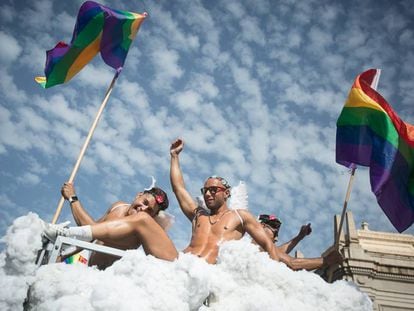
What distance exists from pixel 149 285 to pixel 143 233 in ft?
2.49

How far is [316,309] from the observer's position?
236 centimetres

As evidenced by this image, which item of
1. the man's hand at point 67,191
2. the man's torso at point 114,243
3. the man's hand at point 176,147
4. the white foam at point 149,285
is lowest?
the white foam at point 149,285

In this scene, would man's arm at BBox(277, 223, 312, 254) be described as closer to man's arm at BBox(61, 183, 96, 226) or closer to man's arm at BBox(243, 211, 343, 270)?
man's arm at BBox(243, 211, 343, 270)

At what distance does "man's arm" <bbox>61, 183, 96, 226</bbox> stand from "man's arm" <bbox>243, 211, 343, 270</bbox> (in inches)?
66.3

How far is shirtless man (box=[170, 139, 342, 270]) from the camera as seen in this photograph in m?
3.13

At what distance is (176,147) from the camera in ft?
14.5

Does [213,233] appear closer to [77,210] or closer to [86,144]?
[77,210]

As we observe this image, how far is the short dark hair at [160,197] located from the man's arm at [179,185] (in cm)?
16

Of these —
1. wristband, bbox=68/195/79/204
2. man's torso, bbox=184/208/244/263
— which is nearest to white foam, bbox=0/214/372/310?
man's torso, bbox=184/208/244/263

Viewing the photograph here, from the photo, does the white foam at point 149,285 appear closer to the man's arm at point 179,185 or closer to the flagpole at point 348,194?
the flagpole at point 348,194

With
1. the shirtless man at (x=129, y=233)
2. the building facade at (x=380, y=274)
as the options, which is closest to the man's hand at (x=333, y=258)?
the shirtless man at (x=129, y=233)

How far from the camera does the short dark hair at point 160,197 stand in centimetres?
398

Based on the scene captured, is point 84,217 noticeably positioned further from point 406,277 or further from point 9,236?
point 406,277

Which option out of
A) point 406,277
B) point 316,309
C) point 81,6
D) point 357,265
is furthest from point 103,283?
point 406,277
